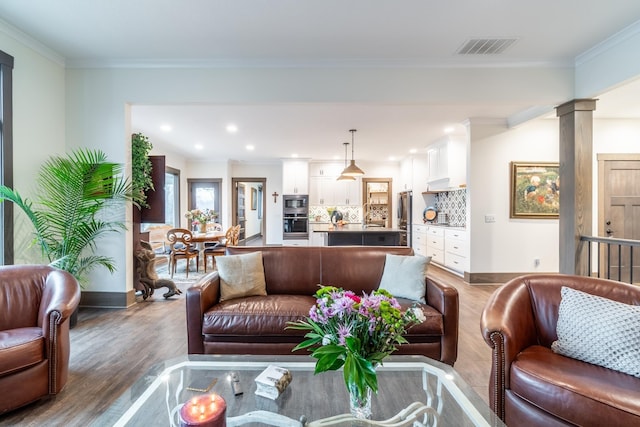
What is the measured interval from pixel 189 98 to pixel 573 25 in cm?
401

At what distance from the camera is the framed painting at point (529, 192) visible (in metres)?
5.05

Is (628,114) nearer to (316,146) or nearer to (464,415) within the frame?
(316,146)

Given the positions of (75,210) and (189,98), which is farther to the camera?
(189,98)

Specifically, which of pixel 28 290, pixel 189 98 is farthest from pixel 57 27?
pixel 28 290

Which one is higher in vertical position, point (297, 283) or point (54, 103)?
point (54, 103)

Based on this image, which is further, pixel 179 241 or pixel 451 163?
pixel 451 163

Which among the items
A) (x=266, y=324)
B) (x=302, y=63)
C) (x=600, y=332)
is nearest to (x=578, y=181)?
(x=600, y=332)

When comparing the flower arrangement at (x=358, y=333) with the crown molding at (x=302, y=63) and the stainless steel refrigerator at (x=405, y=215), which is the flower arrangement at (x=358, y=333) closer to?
the crown molding at (x=302, y=63)

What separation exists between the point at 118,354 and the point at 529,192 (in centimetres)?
591

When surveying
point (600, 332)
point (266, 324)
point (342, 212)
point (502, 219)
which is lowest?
point (266, 324)

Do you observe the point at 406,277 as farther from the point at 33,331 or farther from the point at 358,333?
the point at 33,331

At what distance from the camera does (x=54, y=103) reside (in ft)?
11.6

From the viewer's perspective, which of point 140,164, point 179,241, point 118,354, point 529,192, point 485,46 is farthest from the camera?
point 179,241

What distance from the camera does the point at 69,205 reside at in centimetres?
312
